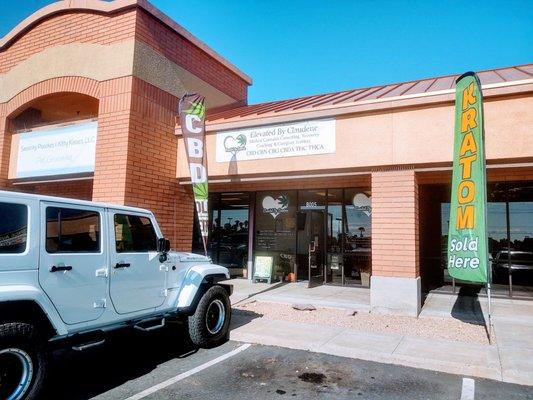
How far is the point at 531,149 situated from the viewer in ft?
22.8

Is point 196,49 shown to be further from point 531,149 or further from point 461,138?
point 531,149

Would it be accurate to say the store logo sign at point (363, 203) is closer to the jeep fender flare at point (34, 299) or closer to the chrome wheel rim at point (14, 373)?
the jeep fender flare at point (34, 299)

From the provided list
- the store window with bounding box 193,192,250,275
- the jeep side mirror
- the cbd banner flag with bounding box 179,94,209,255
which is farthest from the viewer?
the store window with bounding box 193,192,250,275

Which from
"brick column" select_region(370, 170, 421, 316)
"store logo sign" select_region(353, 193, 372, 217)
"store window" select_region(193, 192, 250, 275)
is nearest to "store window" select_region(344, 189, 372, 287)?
"store logo sign" select_region(353, 193, 372, 217)

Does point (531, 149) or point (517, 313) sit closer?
point (531, 149)

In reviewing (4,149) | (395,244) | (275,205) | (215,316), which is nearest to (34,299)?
(215,316)

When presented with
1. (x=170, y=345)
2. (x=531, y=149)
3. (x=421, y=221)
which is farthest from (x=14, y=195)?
(x=421, y=221)

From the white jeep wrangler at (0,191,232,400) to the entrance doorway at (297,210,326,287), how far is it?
21.0 ft

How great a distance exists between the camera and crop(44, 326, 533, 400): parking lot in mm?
4219

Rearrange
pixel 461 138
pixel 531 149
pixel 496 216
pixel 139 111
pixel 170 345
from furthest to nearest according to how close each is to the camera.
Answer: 1. pixel 496 216
2. pixel 139 111
3. pixel 531 149
4. pixel 461 138
5. pixel 170 345

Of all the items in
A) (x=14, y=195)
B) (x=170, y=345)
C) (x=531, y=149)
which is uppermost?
(x=531, y=149)

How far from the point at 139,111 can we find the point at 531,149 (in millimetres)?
8405

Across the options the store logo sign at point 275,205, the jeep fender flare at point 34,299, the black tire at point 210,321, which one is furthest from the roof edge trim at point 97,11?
the jeep fender flare at point 34,299

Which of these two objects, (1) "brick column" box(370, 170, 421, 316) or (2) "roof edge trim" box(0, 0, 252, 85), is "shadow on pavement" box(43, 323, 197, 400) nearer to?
(1) "brick column" box(370, 170, 421, 316)
